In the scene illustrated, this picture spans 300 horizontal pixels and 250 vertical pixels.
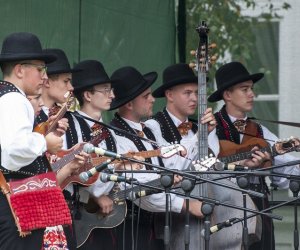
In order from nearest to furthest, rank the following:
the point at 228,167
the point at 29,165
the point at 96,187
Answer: the point at 29,165 → the point at 228,167 → the point at 96,187

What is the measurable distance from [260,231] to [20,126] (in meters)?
2.61

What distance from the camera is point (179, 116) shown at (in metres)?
8.59

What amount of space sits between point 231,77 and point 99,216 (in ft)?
6.26

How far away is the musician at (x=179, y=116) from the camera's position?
8.16 m

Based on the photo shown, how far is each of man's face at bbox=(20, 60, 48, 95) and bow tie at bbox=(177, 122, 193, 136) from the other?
2.11 meters

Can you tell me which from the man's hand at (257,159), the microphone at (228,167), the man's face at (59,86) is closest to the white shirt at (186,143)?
the man's hand at (257,159)

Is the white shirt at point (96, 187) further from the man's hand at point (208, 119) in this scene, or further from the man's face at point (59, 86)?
the man's hand at point (208, 119)

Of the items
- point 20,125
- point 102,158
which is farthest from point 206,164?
point 20,125

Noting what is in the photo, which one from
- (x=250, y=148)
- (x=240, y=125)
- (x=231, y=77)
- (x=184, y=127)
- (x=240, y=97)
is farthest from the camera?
(x=231, y=77)

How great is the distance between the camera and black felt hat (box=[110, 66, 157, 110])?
8.21 meters

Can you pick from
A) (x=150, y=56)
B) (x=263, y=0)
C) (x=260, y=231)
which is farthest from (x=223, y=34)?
(x=260, y=231)

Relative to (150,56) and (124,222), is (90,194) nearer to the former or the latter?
(124,222)

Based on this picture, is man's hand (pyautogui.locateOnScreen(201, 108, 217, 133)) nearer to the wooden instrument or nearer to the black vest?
the wooden instrument

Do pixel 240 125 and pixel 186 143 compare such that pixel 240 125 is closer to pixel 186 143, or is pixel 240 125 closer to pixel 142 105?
pixel 186 143
